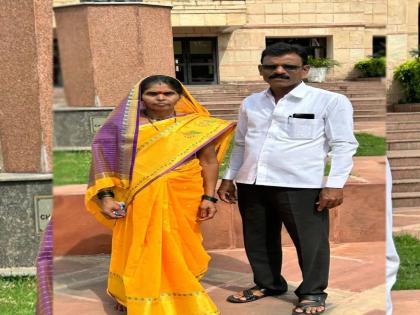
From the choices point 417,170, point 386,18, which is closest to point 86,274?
point 386,18

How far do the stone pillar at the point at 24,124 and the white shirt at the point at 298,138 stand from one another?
211 centimetres

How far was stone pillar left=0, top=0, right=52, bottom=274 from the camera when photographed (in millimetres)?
4074

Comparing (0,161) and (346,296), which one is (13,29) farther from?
(346,296)

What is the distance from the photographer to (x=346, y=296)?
99.2 inches

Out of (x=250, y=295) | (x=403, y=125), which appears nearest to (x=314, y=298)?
(x=250, y=295)

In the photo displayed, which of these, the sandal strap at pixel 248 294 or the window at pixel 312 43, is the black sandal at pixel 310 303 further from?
the window at pixel 312 43

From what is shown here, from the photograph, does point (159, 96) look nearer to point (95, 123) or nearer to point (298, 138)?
point (95, 123)

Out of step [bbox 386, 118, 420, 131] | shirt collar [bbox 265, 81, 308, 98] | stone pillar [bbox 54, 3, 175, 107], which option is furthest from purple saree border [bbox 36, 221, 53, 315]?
step [bbox 386, 118, 420, 131]

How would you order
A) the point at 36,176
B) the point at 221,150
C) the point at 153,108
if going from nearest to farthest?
the point at 153,108 → the point at 221,150 → the point at 36,176

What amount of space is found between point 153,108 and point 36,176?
2.06m

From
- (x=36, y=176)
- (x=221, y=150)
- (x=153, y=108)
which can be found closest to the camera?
(x=153, y=108)

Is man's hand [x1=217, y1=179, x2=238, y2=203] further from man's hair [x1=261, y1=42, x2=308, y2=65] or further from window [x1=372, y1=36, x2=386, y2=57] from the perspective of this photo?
window [x1=372, y1=36, x2=386, y2=57]

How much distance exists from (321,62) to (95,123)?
0.92 meters

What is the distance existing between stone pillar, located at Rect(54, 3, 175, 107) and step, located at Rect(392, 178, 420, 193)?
3863 millimetres
